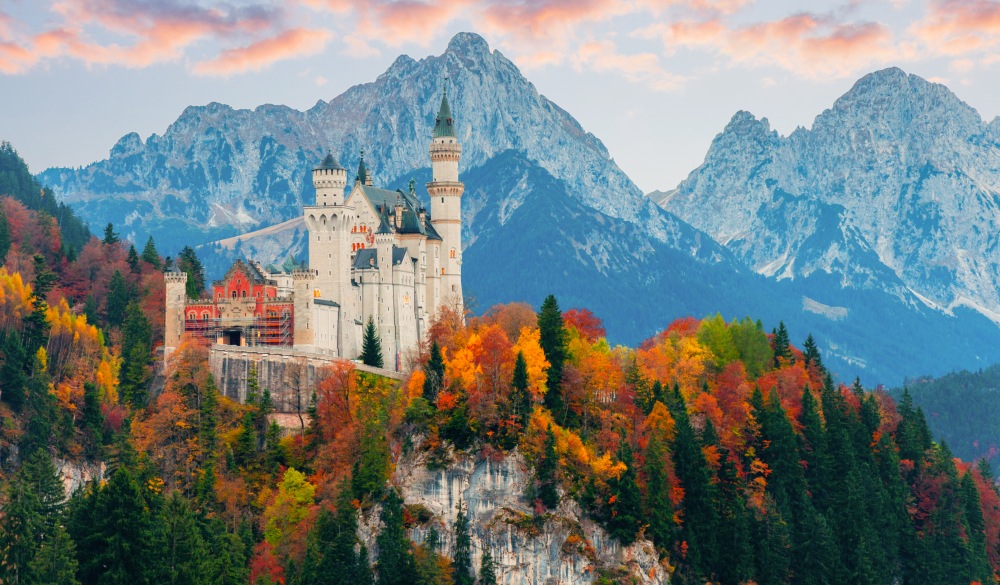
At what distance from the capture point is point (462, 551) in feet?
363

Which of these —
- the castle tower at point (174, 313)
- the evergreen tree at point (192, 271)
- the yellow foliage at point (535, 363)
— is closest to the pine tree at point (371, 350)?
the yellow foliage at point (535, 363)

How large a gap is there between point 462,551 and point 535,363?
1644 centimetres

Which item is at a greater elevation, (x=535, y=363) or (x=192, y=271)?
(x=192, y=271)

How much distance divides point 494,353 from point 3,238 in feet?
219

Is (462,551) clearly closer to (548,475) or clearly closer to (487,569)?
(487,569)

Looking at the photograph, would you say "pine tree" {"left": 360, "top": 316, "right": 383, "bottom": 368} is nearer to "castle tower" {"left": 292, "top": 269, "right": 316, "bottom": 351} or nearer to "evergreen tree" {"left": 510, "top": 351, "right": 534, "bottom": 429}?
"castle tower" {"left": 292, "top": 269, "right": 316, "bottom": 351}

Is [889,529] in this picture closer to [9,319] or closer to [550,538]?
[550,538]

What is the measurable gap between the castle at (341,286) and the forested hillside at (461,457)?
3696 millimetres

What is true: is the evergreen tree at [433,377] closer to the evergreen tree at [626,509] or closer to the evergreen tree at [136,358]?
the evergreen tree at [626,509]

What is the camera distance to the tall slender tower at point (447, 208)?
14450 centimetres

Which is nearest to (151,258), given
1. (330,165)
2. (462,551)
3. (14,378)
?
(330,165)

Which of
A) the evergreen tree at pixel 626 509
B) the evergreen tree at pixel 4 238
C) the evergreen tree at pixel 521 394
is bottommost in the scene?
the evergreen tree at pixel 626 509

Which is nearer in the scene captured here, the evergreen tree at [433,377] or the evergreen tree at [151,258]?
the evergreen tree at [433,377]

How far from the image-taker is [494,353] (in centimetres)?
11631
